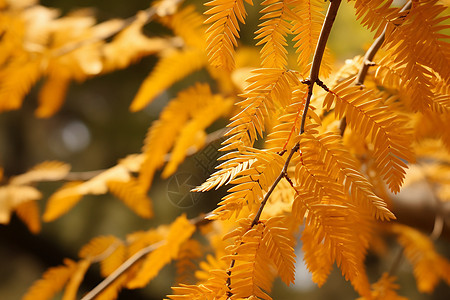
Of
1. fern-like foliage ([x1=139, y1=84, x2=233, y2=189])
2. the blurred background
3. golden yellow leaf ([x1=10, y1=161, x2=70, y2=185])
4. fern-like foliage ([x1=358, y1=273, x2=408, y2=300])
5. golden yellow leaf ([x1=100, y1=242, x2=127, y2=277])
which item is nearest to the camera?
fern-like foliage ([x1=358, y1=273, x2=408, y2=300])

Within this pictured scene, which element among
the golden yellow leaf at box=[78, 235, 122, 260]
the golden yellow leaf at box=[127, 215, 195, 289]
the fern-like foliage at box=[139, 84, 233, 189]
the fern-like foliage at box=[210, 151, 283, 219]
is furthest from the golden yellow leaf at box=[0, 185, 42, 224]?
the fern-like foliage at box=[210, 151, 283, 219]

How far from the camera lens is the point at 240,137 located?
214 mm

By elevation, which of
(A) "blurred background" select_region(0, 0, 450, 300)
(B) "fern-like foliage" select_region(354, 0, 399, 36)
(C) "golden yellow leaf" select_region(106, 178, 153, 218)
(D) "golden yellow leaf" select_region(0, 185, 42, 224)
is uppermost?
(B) "fern-like foliage" select_region(354, 0, 399, 36)

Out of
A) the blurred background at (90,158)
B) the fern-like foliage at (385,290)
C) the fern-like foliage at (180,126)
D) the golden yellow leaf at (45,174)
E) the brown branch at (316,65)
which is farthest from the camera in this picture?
the blurred background at (90,158)

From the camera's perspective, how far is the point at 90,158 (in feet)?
4.79

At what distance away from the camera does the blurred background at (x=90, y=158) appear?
1312 mm

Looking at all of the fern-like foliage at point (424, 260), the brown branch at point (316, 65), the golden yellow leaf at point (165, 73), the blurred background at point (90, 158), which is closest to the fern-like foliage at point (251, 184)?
the brown branch at point (316, 65)

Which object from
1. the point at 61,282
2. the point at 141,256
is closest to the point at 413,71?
the point at 141,256

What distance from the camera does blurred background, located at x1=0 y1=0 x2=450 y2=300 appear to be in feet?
4.31

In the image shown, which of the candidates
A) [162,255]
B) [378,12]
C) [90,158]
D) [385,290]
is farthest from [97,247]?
[90,158]

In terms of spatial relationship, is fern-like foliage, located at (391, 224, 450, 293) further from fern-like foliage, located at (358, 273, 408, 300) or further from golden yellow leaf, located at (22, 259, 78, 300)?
golden yellow leaf, located at (22, 259, 78, 300)

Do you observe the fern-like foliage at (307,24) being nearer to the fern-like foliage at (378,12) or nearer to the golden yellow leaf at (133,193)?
the fern-like foliage at (378,12)

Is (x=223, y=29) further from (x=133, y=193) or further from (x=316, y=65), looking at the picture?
(x=133, y=193)

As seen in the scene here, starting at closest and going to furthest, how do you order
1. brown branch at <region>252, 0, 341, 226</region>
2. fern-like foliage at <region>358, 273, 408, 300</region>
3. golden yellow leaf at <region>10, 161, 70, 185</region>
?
brown branch at <region>252, 0, 341, 226</region>, fern-like foliage at <region>358, 273, 408, 300</region>, golden yellow leaf at <region>10, 161, 70, 185</region>
